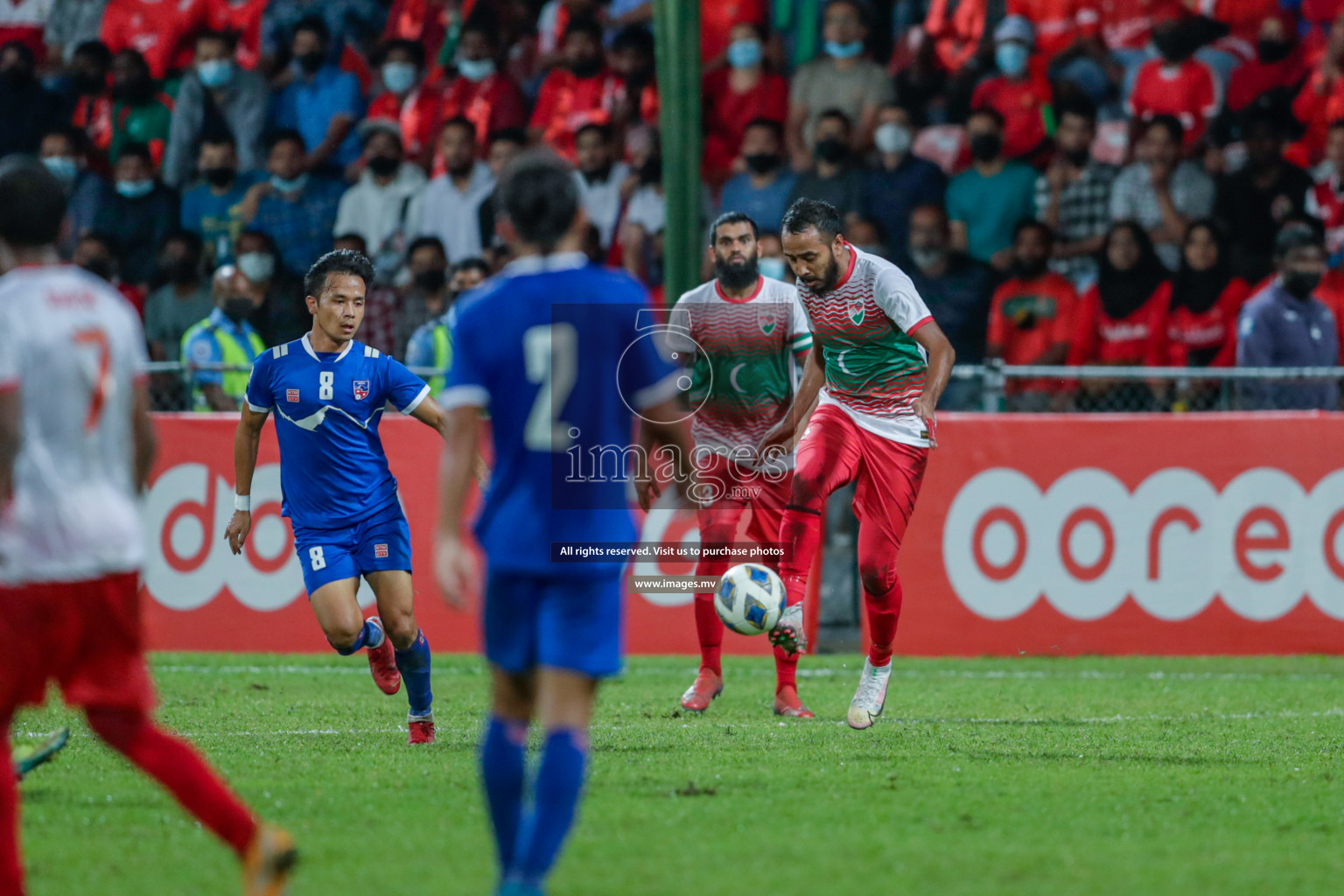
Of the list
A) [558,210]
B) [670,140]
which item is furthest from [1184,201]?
[558,210]

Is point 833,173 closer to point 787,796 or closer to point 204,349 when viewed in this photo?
point 204,349

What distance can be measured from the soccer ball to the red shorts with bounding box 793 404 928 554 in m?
0.64

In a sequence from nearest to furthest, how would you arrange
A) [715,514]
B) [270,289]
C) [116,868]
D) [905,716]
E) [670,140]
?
1. [116,868]
2. [905,716]
3. [715,514]
4. [670,140]
5. [270,289]

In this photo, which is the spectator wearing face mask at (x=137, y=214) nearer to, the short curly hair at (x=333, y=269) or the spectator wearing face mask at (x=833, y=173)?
the spectator wearing face mask at (x=833, y=173)

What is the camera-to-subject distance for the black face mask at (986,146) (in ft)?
47.0

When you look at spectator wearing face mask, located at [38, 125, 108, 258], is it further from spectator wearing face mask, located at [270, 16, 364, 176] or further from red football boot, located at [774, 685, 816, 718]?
red football boot, located at [774, 685, 816, 718]

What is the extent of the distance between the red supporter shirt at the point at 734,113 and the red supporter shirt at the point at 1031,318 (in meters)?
3.11

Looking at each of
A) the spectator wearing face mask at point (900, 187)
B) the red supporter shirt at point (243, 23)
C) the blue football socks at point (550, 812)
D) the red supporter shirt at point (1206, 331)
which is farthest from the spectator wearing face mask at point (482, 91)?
the blue football socks at point (550, 812)

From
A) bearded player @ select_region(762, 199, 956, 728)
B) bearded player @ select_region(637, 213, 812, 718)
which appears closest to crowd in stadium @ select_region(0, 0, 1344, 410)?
bearded player @ select_region(637, 213, 812, 718)

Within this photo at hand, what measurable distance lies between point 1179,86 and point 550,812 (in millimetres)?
12052

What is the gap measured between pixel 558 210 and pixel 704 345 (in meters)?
5.13

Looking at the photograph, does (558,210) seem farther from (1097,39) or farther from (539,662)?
(1097,39)

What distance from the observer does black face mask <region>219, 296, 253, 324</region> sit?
14.2 m

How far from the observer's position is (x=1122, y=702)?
31.9 ft
